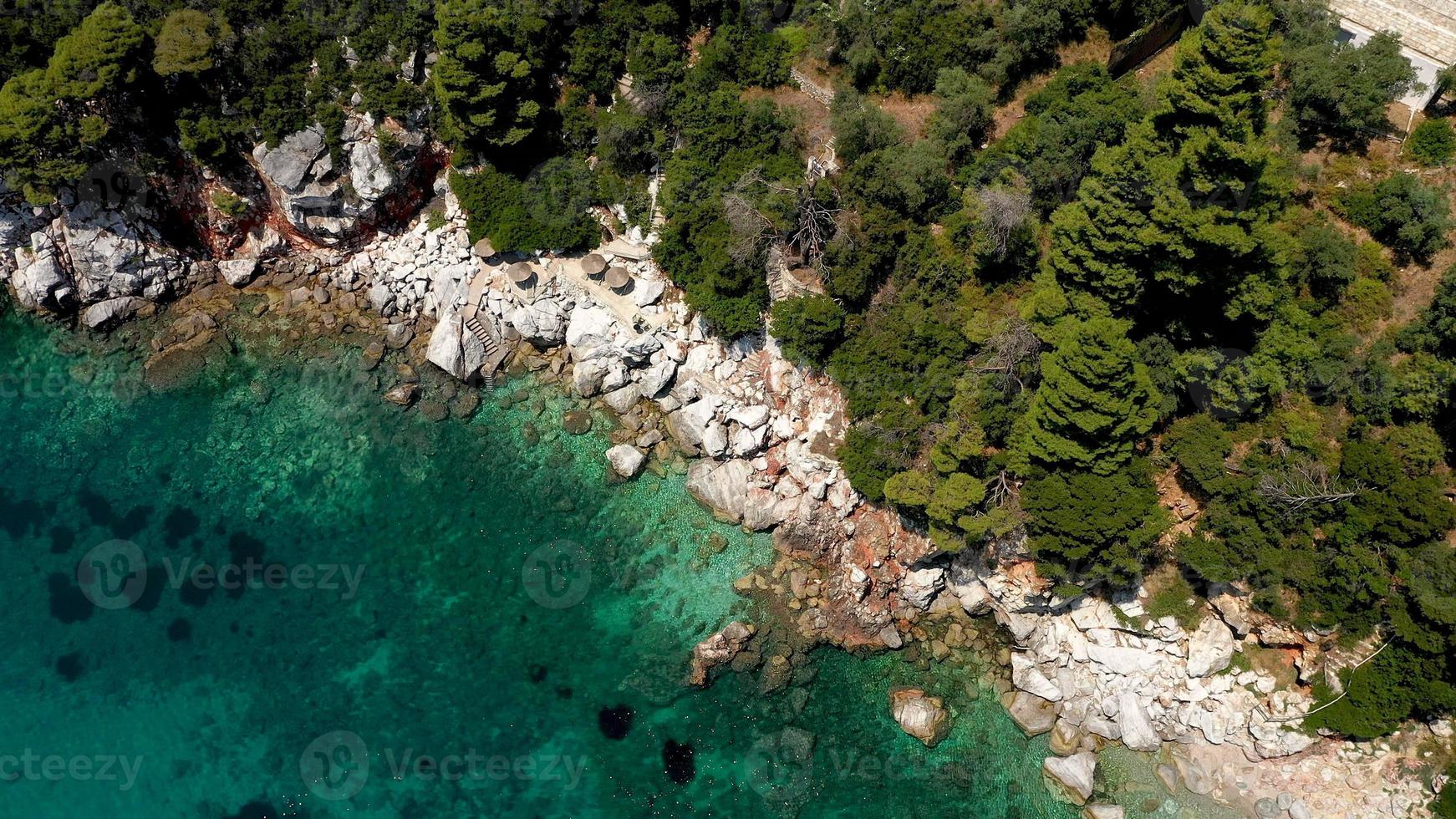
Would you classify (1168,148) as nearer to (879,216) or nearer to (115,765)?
(879,216)

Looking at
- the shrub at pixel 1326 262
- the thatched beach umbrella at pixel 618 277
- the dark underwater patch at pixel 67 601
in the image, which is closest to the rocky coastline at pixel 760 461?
the thatched beach umbrella at pixel 618 277

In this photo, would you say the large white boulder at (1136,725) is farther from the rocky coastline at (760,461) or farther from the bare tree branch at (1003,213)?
the bare tree branch at (1003,213)

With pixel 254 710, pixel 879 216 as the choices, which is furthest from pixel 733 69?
pixel 254 710

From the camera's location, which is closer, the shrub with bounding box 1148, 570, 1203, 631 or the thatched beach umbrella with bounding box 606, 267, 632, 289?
the shrub with bounding box 1148, 570, 1203, 631

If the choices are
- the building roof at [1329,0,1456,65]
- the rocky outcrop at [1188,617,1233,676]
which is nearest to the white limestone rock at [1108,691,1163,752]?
the rocky outcrop at [1188,617,1233,676]

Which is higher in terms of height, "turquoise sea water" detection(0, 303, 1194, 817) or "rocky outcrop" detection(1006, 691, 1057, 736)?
"rocky outcrop" detection(1006, 691, 1057, 736)
